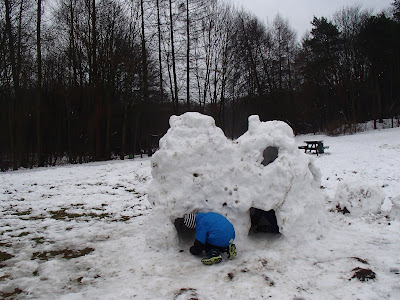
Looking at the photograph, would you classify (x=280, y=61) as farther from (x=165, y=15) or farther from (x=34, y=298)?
(x=34, y=298)

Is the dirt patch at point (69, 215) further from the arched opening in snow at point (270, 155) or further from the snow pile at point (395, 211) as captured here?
the snow pile at point (395, 211)

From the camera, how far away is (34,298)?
3.29 meters

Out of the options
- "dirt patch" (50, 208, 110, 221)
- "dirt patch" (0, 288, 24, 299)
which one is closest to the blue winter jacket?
"dirt patch" (0, 288, 24, 299)

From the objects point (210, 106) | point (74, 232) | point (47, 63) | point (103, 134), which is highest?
point (47, 63)

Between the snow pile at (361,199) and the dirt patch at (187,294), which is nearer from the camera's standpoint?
the dirt patch at (187,294)

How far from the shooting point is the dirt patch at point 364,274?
11.1ft

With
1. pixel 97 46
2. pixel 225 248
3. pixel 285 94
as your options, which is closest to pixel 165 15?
pixel 97 46

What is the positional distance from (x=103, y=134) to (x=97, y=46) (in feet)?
20.4

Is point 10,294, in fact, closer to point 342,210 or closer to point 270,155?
point 270,155

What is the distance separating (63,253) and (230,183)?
9.72 feet

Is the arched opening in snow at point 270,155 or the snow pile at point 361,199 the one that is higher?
the arched opening in snow at point 270,155

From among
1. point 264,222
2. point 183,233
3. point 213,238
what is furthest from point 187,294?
point 264,222

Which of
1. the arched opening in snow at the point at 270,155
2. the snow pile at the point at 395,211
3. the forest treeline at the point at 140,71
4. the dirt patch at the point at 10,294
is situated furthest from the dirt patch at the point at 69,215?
the forest treeline at the point at 140,71

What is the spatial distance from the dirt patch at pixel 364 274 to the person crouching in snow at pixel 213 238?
153cm
